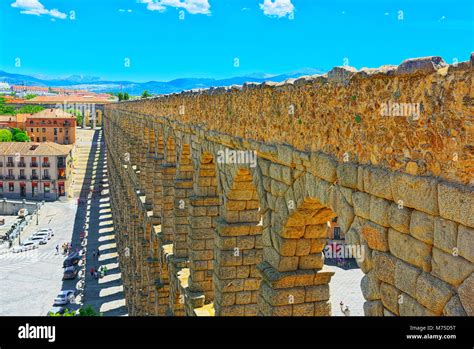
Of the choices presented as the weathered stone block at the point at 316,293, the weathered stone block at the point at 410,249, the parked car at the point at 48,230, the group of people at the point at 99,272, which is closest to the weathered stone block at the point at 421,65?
the weathered stone block at the point at 410,249

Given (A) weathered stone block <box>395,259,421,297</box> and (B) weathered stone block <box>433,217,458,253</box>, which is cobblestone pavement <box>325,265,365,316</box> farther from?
(B) weathered stone block <box>433,217,458,253</box>

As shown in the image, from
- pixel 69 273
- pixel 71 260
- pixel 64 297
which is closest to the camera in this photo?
pixel 64 297

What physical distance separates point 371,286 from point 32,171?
61501 millimetres

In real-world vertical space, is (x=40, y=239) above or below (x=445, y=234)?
below

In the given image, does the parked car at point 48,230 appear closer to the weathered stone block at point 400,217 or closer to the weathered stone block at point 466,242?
the weathered stone block at point 400,217

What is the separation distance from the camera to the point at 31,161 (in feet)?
199

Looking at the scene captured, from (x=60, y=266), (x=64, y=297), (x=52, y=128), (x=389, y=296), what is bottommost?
(x=60, y=266)

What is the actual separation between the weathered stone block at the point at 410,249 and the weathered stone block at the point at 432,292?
0.32 ft

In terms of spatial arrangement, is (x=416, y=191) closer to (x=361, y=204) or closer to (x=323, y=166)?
(x=361, y=204)

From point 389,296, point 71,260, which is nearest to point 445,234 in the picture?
point 389,296

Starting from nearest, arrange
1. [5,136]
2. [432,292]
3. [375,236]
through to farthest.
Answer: [432,292] → [375,236] → [5,136]

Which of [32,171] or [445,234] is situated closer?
[445,234]

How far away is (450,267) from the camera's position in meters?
3.69
